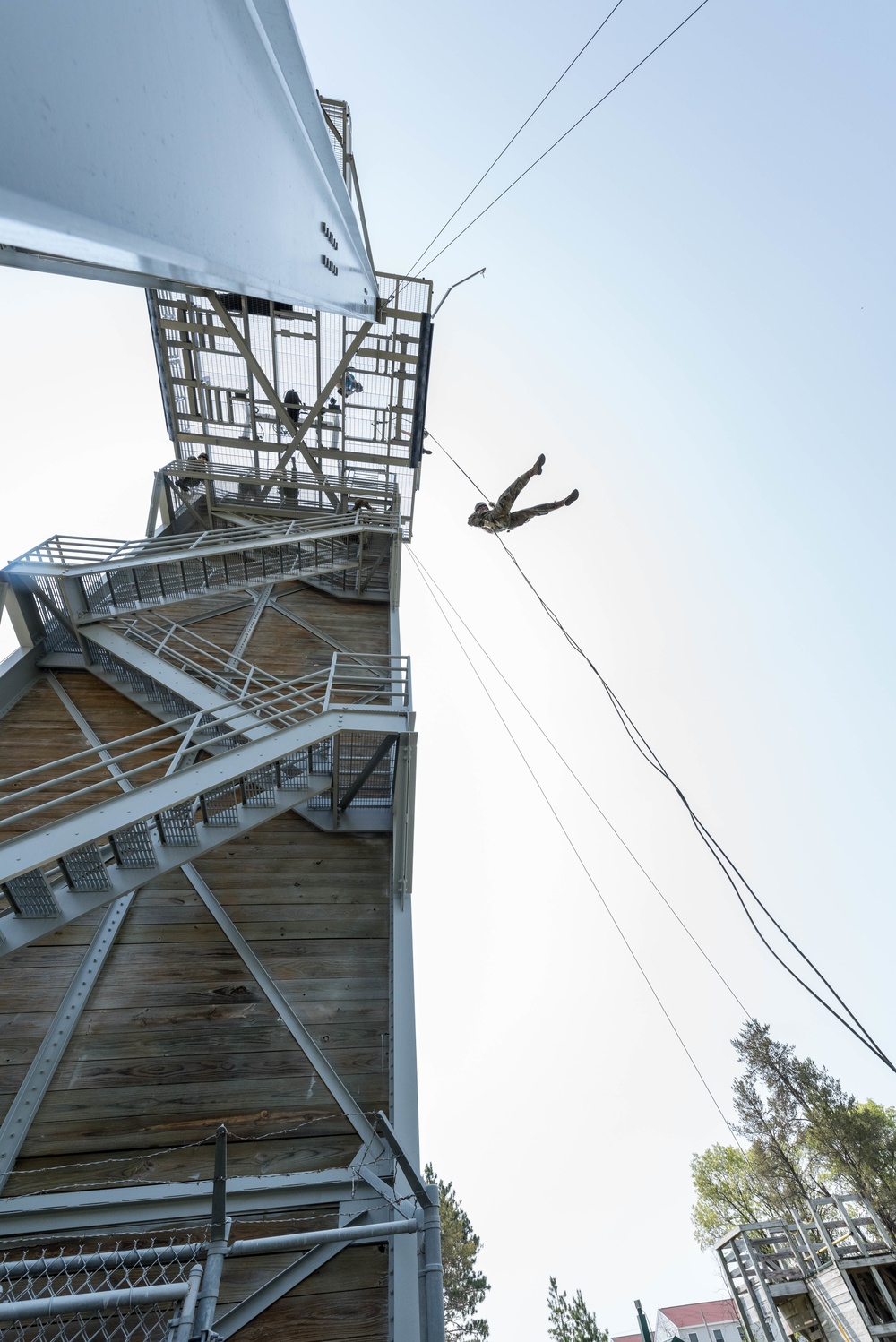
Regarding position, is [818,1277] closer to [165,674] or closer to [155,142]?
[165,674]

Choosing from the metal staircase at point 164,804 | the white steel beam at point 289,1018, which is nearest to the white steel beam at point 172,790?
the metal staircase at point 164,804

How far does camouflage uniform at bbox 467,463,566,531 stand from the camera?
9.59 m

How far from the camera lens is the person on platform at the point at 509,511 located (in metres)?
9.41

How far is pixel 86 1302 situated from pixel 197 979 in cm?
360

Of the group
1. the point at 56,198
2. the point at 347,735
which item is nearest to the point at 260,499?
the point at 347,735

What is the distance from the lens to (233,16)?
2.00 metres

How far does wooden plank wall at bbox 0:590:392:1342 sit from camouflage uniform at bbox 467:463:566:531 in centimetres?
489

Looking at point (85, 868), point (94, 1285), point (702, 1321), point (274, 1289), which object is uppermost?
point (702, 1321)

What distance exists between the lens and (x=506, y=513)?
394 inches

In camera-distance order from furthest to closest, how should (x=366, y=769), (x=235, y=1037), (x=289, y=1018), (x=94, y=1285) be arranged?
1. (x=366, y=769)
2. (x=289, y=1018)
3. (x=235, y=1037)
4. (x=94, y=1285)

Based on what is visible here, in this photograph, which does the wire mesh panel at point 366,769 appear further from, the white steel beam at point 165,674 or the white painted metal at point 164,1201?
the white painted metal at point 164,1201

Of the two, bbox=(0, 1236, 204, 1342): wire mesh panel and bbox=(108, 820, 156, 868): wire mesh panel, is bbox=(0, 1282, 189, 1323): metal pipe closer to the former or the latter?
bbox=(0, 1236, 204, 1342): wire mesh panel

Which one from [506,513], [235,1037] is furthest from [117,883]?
[506,513]

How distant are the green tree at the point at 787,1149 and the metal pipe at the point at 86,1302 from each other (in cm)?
3944
